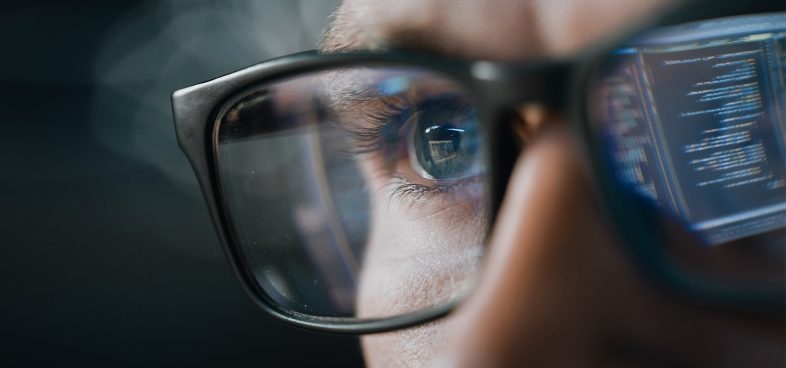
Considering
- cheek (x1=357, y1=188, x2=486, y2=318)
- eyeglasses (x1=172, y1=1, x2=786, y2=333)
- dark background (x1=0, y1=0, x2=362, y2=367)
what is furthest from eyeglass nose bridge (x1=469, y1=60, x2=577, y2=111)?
dark background (x1=0, y1=0, x2=362, y2=367)

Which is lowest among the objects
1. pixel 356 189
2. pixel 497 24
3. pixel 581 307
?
pixel 581 307

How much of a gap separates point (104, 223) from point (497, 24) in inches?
84.0

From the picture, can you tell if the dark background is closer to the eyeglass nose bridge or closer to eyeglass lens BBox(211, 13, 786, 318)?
eyeglass lens BBox(211, 13, 786, 318)

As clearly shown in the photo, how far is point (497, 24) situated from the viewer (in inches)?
19.6

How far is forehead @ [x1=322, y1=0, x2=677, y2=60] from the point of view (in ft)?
1.45

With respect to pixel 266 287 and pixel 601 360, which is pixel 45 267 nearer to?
pixel 266 287

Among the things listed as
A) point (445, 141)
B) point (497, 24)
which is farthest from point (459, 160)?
point (497, 24)

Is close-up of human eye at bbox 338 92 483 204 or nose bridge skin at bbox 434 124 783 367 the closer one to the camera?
nose bridge skin at bbox 434 124 783 367

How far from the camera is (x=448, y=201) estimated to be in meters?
0.63

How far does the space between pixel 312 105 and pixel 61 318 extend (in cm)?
196

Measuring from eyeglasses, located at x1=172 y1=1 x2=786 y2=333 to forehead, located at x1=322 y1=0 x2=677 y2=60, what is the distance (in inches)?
1.2

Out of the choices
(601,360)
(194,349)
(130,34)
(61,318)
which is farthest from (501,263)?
(130,34)

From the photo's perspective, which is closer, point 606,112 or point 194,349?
point 606,112

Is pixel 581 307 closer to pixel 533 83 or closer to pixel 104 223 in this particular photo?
pixel 533 83
